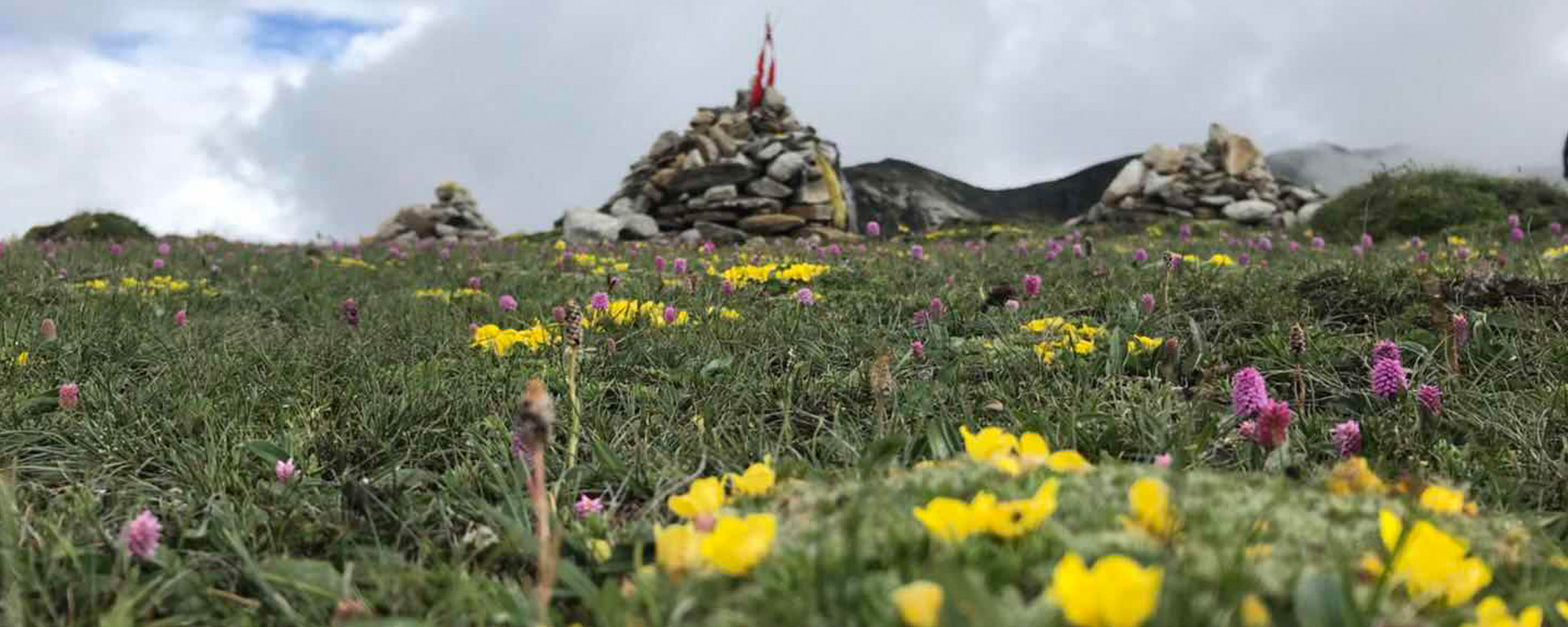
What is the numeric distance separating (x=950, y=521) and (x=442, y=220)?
933 inches

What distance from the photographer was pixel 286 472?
2404mm

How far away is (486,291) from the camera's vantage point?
6.56m

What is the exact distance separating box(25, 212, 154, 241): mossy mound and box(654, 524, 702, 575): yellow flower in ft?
66.0

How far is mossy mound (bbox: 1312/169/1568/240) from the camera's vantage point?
14.4 metres

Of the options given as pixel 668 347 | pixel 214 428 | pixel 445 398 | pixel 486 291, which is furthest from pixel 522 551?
pixel 486 291

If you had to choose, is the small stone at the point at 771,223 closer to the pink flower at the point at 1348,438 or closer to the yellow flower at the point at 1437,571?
the pink flower at the point at 1348,438

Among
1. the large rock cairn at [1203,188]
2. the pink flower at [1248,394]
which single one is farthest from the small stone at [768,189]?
the pink flower at [1248,394]

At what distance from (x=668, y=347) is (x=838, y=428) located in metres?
1.27

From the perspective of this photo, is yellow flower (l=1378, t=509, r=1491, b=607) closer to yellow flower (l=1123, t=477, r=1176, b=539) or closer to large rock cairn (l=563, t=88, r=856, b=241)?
yellow flower (l=1123, t=477, r=1176, b=539)

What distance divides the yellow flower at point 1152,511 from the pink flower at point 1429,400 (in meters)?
1.83

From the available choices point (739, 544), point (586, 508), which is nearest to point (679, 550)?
point (739, 544)

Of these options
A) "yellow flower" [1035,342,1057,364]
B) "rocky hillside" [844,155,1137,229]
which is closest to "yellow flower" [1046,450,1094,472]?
"yellow flower" [1035,342,1057,364]

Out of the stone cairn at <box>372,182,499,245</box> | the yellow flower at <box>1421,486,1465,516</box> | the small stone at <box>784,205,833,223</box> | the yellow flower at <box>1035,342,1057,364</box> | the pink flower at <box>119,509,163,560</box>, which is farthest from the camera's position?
the stone cairn at <box>372,182,499,245</box>

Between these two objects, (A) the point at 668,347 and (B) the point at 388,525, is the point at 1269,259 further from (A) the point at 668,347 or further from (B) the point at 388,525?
(B) the point at 388,525
